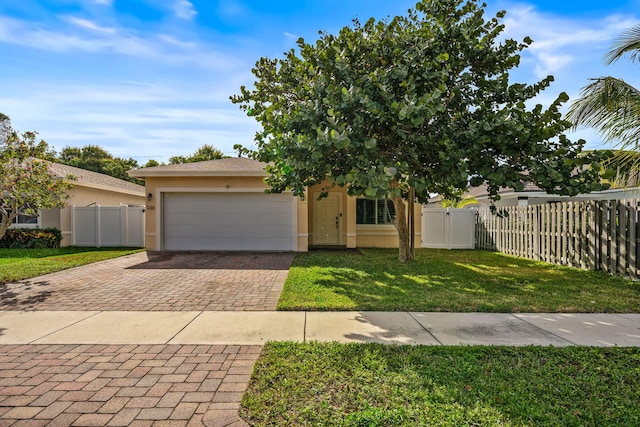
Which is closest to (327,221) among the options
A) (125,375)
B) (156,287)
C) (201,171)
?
(201,171)

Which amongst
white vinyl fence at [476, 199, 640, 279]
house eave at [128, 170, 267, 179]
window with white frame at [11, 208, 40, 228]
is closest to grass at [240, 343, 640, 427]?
white vinyl fence at [476, 199, 640, 279]

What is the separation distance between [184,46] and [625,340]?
10413 mm

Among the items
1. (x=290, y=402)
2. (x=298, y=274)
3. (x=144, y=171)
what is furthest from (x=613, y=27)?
(x=144, y=171)

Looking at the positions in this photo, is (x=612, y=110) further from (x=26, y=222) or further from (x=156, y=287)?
(x=26, y=222)

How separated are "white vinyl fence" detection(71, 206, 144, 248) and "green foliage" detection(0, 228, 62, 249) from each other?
1012 mm

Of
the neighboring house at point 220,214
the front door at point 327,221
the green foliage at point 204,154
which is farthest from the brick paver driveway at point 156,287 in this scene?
the green foliage at point 204,154

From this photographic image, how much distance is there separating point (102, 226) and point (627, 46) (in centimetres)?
1810

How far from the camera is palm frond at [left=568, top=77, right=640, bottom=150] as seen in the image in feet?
22.8

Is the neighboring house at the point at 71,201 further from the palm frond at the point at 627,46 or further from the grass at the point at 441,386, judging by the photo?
the palm frond at the point at 627,46

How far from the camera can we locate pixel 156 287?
22.3ft

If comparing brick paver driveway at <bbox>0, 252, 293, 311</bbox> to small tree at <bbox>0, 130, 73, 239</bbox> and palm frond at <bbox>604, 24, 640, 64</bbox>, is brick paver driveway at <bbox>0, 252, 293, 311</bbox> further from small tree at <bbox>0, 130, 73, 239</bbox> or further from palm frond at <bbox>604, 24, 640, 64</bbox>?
palm frond at <bbox>604, 24, 640, 64</bbox>

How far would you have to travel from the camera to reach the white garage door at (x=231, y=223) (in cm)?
1290

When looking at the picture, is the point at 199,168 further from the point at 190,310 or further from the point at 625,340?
the point at 625,340

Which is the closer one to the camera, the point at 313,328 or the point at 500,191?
Answer: the point at 313,328
